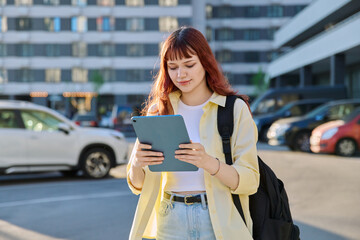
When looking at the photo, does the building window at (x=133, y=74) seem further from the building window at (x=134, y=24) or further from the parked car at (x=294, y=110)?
the parked car at (x=294, y=110)

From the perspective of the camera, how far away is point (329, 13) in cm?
3356

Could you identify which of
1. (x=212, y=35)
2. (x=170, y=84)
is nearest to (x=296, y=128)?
(x=170, y=84)

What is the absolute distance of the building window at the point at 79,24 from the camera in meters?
57.2

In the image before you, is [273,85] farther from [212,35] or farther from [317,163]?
[317,163]

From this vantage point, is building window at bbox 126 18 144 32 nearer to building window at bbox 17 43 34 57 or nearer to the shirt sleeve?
building window at bbox 17 43 34 57

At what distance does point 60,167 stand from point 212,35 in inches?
2144

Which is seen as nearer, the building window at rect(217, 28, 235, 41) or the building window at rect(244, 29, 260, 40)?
the building window at rect(244, 29, 260, 40)

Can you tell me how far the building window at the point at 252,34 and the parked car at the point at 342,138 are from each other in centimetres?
4866

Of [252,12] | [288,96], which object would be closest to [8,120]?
[288,96]

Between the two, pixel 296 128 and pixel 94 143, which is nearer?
pixel 94 143

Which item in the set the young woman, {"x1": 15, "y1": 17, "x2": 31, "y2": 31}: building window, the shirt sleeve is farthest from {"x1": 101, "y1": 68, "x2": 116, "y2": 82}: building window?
the shirt sleeve

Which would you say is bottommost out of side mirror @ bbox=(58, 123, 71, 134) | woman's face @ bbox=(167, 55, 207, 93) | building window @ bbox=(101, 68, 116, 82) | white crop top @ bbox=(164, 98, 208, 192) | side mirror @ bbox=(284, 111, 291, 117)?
side mirror @ bbox=(284, 111, 291, 117)

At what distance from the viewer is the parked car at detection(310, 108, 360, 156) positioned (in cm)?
1452

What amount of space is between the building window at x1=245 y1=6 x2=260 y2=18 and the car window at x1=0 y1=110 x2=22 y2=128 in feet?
180
